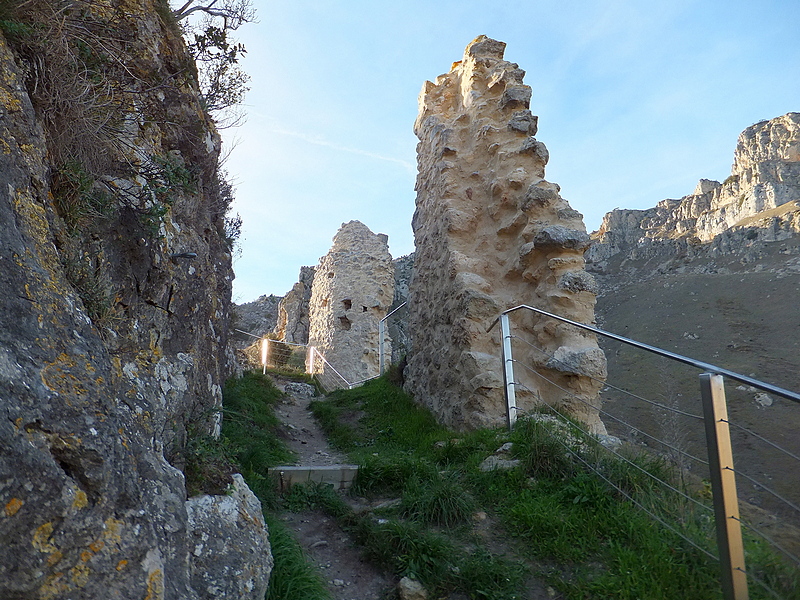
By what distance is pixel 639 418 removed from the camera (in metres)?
19.9

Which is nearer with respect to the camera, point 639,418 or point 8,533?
point 8,533

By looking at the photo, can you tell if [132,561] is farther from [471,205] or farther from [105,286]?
[471,205]

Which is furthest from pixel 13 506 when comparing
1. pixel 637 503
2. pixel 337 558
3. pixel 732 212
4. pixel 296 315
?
pixel 732 212

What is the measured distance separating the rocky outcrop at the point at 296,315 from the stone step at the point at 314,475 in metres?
14.6

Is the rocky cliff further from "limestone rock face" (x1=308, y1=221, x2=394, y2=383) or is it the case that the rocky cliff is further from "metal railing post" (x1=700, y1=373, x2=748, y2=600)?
"limestone rock face" (x1=308, y1=221, x2=394, y2=383)

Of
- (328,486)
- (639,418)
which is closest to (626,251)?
(639,418)

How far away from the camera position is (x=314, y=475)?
391 cm

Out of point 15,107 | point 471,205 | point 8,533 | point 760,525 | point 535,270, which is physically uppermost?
point 471,205

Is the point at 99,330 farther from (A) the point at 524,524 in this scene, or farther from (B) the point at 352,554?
(A) the point at 524,524

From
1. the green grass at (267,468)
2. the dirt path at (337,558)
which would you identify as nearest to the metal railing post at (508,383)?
the dirt path at (337,558)

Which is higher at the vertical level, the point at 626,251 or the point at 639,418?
the point at 626,251

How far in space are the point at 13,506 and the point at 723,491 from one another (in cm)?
241

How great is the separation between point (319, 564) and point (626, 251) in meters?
47.1

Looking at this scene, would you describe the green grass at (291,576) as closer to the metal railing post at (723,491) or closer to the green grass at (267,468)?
the green grass at (267,468)
